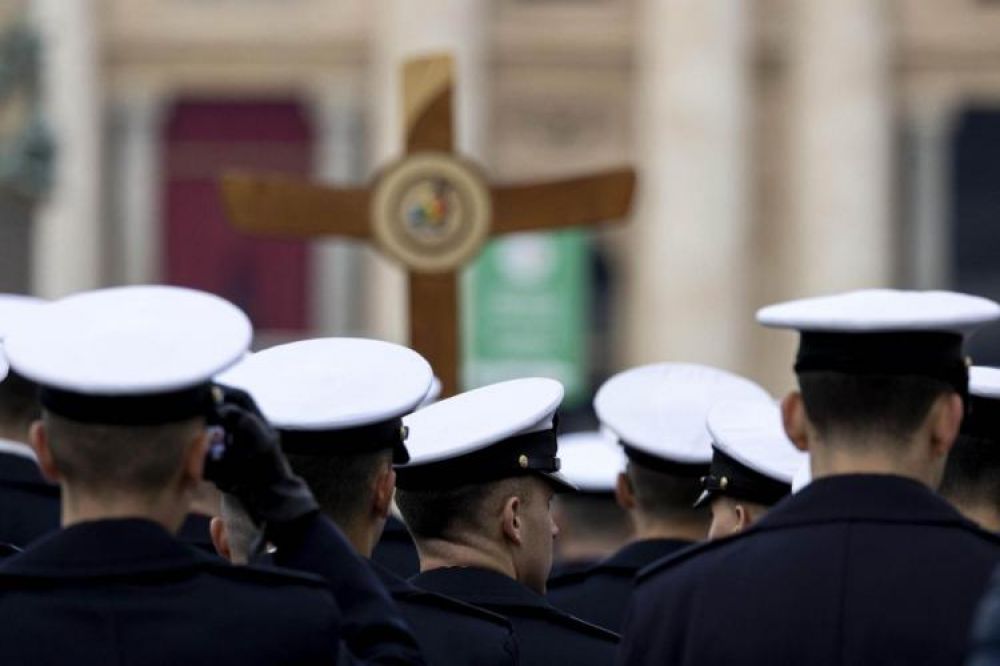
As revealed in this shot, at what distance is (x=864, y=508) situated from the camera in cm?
348

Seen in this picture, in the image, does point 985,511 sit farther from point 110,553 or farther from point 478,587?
point 110,553

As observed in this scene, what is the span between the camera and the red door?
95.8 feet

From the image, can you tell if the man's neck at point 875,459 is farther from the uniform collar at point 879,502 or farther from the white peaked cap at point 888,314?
the white peaked cap at point 888,314

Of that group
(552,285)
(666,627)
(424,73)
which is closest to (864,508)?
(666,627)

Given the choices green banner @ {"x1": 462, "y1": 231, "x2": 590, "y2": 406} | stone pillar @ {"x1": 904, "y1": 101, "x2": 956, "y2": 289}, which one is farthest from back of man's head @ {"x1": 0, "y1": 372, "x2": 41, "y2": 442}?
stone pillar @ {"x1": 904, "y1": 101, "x2": 956, "y2": 289}

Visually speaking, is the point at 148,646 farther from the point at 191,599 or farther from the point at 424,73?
the point at 424,73

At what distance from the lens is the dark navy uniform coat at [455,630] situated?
4.13m

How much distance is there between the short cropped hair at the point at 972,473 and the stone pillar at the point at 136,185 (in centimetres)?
2545

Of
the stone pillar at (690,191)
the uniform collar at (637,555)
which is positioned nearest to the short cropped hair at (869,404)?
Answer: the uniform collar at (637,555)

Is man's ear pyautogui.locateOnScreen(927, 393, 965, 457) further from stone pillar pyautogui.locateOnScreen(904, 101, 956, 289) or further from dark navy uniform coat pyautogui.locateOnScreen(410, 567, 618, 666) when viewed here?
stone pillar pyautogui.locateOnScreen(904, 101, 956, 289)

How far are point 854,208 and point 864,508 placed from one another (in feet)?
86.4

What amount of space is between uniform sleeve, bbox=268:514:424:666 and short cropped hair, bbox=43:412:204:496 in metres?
0.18

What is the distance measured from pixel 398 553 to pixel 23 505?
768 mm

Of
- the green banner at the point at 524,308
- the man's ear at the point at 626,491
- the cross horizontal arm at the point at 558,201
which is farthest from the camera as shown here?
the green banner at the point at 524,308
